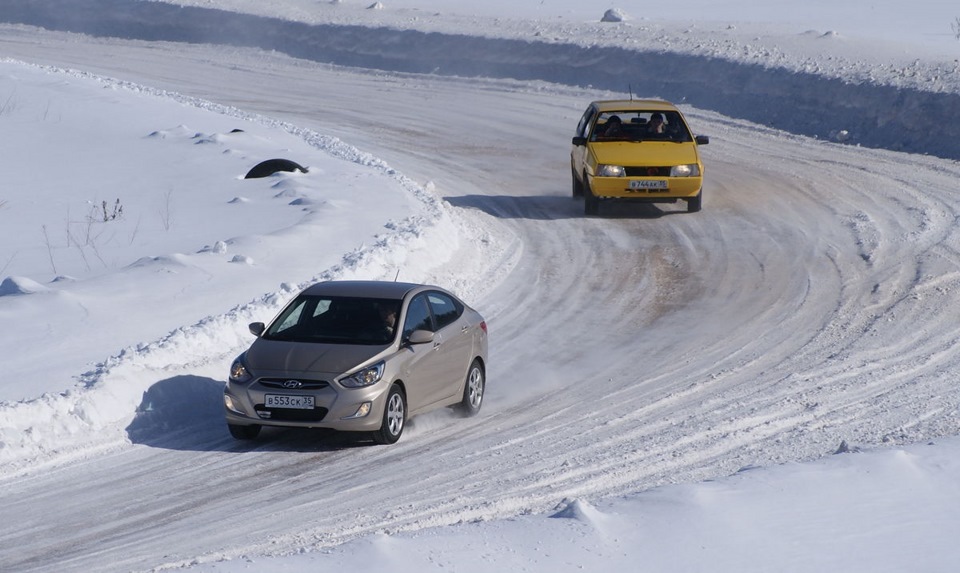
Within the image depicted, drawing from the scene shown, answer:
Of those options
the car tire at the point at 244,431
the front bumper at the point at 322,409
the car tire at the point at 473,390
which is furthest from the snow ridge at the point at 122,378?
the car tire at the point at 473,390

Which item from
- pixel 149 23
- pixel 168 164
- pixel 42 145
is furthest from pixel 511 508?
pixel 149 23

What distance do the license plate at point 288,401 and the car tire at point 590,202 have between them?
1072cm

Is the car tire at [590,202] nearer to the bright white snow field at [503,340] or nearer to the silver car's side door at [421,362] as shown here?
the bright white snow field at [503,340]

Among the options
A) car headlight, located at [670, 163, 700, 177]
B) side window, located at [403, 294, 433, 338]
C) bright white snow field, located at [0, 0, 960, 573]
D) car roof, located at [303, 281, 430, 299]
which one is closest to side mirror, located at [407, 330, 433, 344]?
side window, located at [403, 294, 433, 338]

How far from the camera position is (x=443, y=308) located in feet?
40.1

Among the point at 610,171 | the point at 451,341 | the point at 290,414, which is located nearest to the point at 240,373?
the point at 290,414

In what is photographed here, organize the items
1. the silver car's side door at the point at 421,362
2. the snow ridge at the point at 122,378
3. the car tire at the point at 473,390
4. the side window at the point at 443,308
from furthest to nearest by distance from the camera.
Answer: the side window at the point at 443,308
the car tire at the point at 473,390
the silver car's side door at the point at 421,362
the snow ridge at the point at 122,378

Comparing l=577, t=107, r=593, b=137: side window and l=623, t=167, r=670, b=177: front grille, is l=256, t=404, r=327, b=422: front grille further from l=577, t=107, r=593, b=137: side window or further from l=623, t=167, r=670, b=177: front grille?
l=577, t=107, r=593, b=137: side window

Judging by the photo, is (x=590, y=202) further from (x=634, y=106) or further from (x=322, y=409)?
(x=322, y=409)

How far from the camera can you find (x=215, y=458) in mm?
10508

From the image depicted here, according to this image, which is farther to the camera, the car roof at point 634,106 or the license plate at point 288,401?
the car roof at point 634,106

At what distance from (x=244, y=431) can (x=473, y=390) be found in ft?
7.39

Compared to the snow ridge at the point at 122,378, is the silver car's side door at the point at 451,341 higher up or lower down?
higher up

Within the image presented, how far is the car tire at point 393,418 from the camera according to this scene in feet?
35.2
